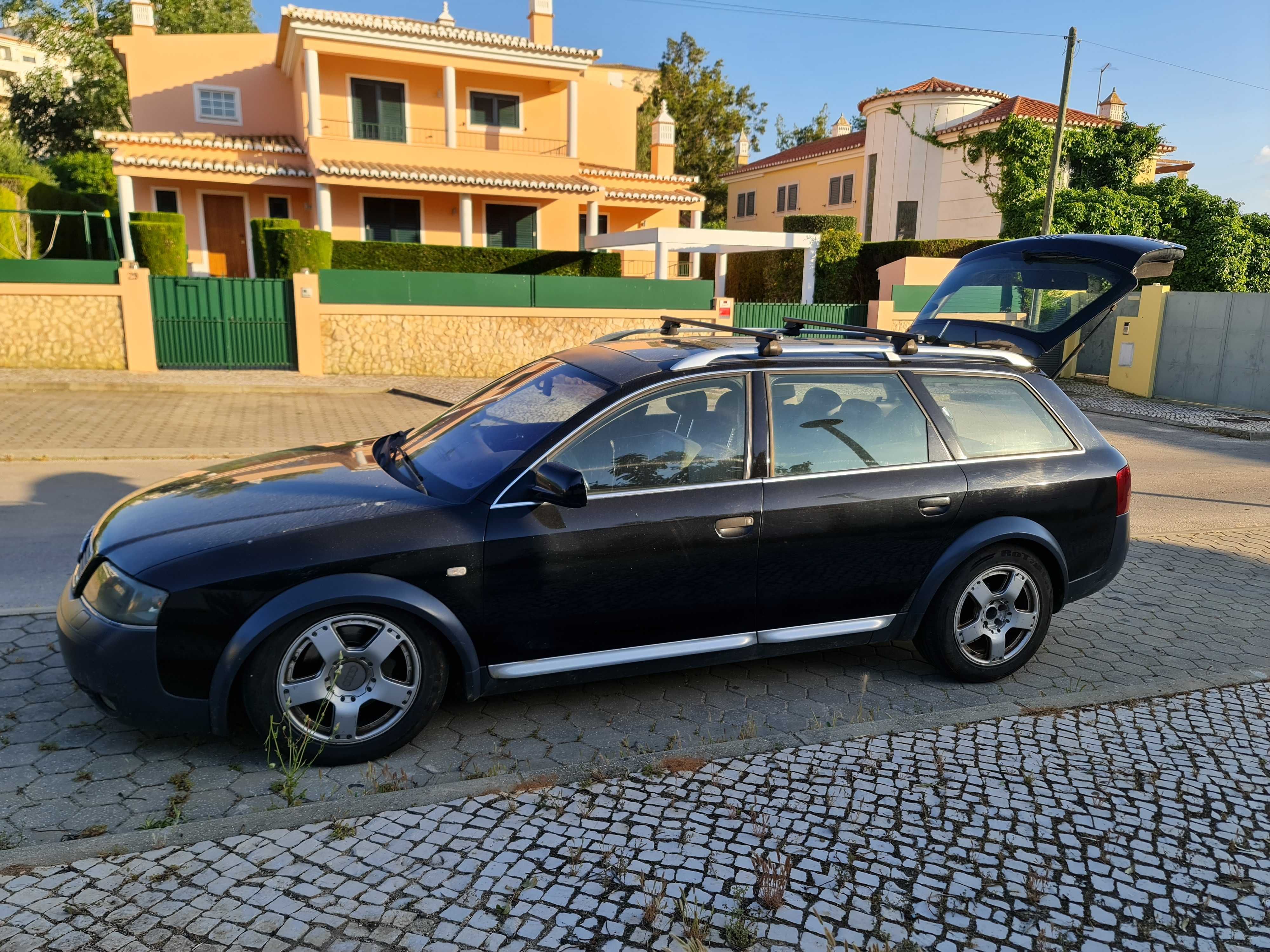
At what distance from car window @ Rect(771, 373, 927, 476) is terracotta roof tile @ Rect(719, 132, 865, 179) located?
34997mm

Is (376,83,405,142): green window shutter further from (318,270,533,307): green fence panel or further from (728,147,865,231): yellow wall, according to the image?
(728,147,865,231): yellow wall

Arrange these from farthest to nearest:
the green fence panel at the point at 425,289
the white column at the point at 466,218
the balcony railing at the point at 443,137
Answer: the balcony railing at the point at 443,137 → the white column at the point at 466,218 → the green fence panel at the point at 425,289

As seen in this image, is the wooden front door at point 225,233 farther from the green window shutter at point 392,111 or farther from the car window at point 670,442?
the car window at point 670,442

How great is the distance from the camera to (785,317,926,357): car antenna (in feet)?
16.0

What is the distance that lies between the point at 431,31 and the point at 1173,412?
70.3ft

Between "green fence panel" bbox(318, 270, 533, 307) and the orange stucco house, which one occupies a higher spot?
the orange stucco house

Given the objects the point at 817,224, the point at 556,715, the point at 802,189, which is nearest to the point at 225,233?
the point at 817,224

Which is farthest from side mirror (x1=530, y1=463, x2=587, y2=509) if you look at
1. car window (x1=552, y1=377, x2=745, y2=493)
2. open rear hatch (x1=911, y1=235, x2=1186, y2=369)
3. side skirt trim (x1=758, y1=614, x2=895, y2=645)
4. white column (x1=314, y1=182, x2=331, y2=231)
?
white column (x1=314, y1=182, x2=331, y2=231)

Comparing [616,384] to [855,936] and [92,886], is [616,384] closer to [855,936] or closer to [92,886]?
[855,936]

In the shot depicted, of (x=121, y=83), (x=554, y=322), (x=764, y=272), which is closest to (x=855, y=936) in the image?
(x=554, y=322)

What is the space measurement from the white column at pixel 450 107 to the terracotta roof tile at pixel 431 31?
916 millimetres

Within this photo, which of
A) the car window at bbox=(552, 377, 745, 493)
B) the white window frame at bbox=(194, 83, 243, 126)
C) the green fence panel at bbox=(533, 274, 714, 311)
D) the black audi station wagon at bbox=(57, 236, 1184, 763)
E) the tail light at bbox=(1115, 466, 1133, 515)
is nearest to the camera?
the black audi station wagon at bbox=(57, 236, 1184, 763)

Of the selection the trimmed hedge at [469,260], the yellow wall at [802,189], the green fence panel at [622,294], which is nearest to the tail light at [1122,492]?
the green fence panel at [622,294]

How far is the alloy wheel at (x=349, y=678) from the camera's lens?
3.69m
